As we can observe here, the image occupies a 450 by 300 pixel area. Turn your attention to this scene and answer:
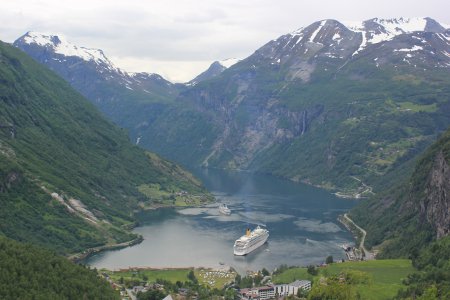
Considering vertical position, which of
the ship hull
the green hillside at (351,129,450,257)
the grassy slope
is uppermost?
the green hillside at (351,129,450,257)

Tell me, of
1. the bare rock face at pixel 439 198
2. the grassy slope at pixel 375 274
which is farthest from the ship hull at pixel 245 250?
the bare rock face at pixel 439 198

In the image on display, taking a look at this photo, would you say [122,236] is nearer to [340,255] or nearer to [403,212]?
[340,255]

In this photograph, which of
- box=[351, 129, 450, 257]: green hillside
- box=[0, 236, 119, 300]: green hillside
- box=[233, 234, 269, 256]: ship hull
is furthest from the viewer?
box=[233, 234, 269, 256]: ship hull

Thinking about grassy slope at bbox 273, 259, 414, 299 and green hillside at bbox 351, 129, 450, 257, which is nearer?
grassy slope at bbox 273, 259, 414, 299

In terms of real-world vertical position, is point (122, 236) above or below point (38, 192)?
below

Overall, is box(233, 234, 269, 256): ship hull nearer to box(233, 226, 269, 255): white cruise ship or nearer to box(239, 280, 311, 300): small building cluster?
box(233, 226, 269, 255): white cruise ship

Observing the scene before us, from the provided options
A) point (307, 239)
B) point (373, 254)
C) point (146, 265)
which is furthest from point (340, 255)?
point (146, 265)

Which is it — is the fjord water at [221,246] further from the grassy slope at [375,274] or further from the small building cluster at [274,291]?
the small building cluster at [274,291]

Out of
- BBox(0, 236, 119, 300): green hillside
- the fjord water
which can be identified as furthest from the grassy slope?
BBox(0, 236, 119, 300): green hillside
